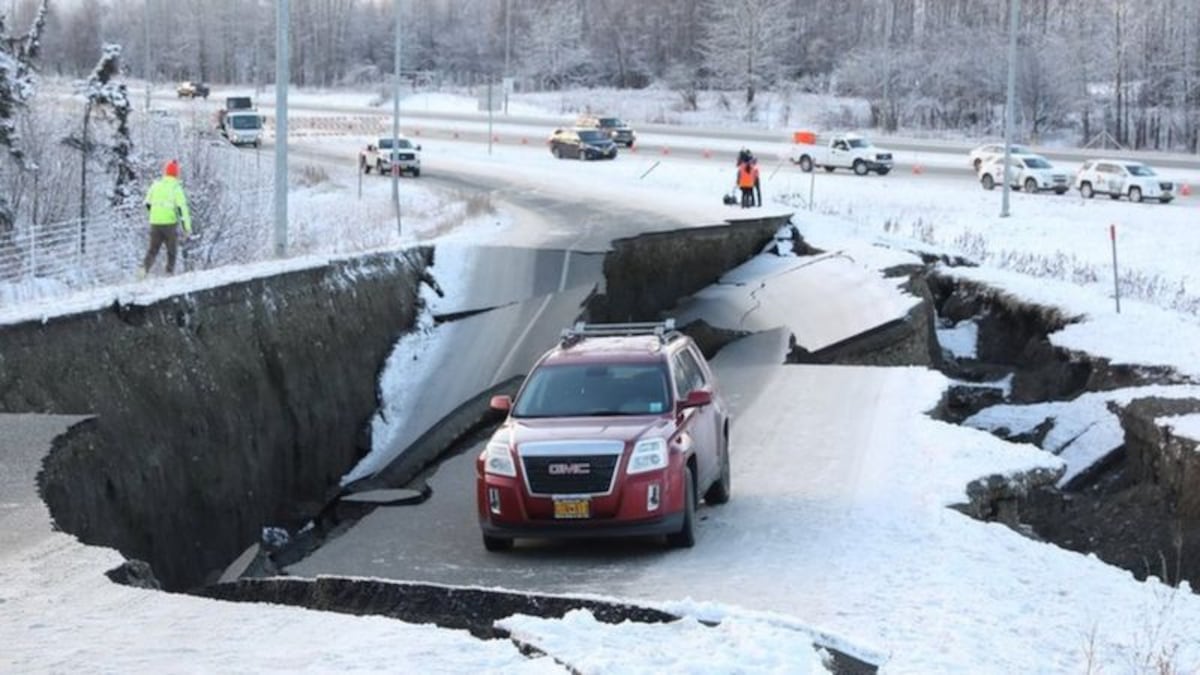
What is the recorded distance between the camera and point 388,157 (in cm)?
5634

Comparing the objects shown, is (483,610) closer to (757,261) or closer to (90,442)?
(90,442)

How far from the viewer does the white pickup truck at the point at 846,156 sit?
59156 millimetres

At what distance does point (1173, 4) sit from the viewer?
97.9 meters

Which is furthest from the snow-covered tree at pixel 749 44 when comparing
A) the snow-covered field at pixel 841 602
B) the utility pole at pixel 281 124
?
the snow-covered field at pixel 841 602

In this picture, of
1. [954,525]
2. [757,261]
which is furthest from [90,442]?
[757,261]

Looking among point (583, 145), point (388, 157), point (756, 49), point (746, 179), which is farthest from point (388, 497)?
point (756, 49)

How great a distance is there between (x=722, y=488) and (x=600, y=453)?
2654mm

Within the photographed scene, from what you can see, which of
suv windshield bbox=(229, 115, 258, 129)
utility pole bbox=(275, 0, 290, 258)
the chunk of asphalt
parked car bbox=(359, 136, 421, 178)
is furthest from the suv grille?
suv windshield bbox=(229, 115, 258, 129)

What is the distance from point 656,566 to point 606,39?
131578 mm

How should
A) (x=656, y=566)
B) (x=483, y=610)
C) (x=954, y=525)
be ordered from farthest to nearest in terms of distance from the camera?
(x=954, y=525), (x=656, y=566), (x=483, y=610)

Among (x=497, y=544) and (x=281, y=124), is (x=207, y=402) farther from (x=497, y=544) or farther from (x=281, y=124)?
(x=281, y=124)

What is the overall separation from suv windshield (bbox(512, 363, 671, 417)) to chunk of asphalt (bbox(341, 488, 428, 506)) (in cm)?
405

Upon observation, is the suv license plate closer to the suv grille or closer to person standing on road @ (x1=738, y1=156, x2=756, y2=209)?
the suv grille

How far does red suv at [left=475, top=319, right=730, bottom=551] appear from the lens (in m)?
12.4
